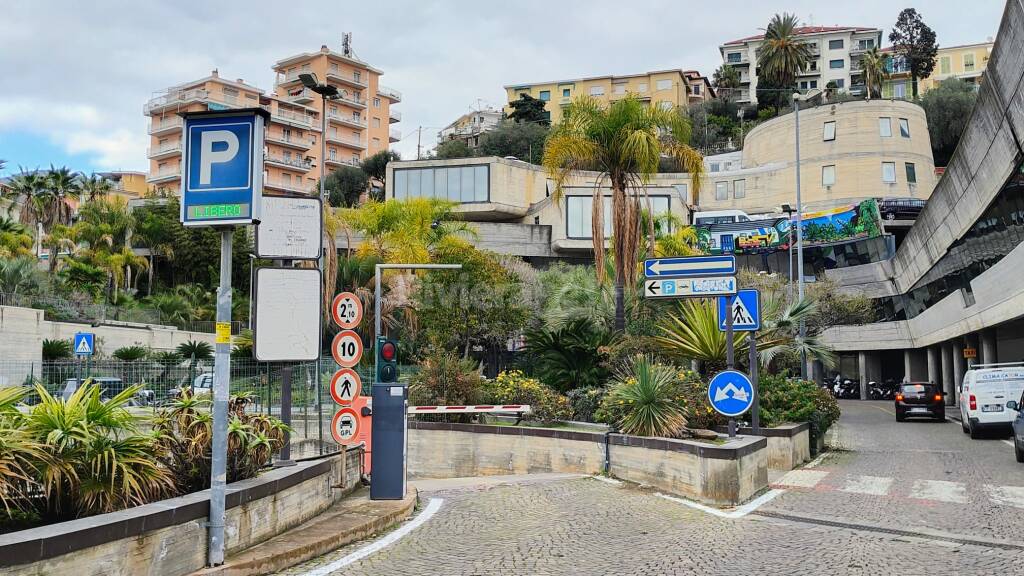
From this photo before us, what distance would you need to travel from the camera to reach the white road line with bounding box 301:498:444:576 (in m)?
7.44

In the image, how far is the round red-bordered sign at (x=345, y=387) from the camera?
1137 centimetres

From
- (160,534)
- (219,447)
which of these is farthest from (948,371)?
(160,534)

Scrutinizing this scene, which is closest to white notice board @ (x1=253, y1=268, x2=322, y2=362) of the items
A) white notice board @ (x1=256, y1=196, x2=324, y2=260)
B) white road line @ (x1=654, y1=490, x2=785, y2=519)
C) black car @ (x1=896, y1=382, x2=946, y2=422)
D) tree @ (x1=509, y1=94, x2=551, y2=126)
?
white notice board @ (x1=256, y1=196, x2=324, y2=260)

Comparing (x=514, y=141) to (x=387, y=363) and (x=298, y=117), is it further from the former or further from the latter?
(x=387, y=363)

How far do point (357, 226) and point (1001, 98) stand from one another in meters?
30.4

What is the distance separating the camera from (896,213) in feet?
232

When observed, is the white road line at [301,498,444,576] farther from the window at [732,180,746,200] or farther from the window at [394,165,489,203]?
the window at [732,180,746,200]

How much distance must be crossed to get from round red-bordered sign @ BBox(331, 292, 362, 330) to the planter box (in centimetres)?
476

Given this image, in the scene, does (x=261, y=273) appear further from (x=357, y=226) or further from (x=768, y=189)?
(x=768, y=189)

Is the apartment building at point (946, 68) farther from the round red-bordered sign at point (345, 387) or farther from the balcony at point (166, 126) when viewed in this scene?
the round red-bordered sign at point (345, 387)

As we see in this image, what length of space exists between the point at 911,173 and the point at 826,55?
59.7 meters

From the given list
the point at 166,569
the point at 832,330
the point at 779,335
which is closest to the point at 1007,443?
the point at 779,335

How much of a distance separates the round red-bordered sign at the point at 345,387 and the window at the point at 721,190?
239 ft

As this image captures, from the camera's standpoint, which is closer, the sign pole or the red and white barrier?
the sign pole
